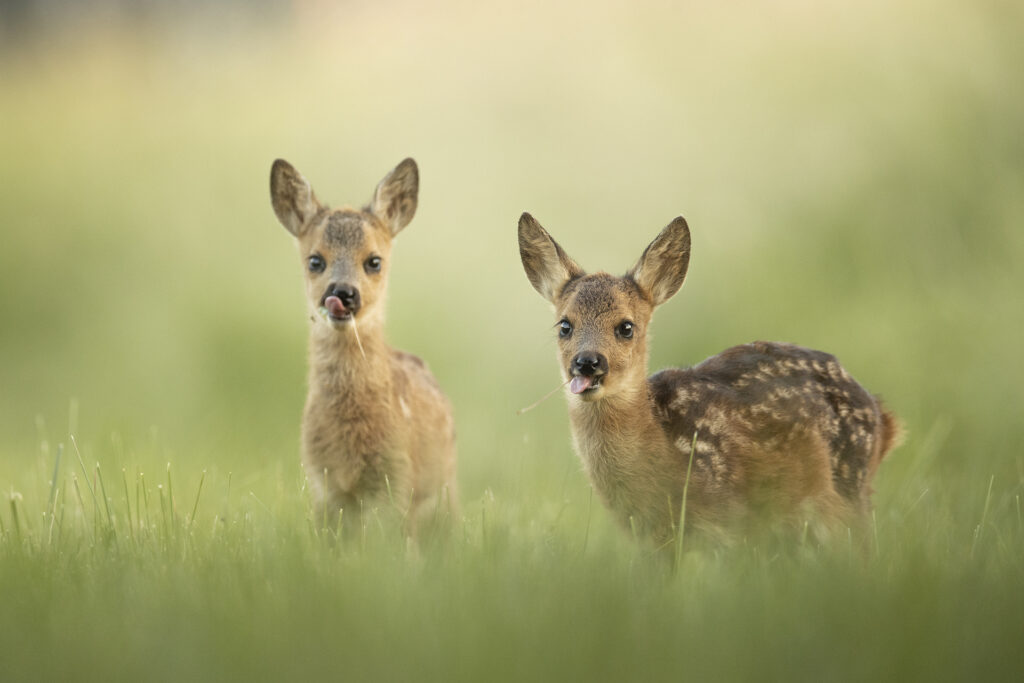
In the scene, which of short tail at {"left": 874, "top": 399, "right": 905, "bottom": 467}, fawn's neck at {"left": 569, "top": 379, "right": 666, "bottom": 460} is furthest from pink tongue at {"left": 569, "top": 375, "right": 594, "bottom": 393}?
short tail at {"left": 874, "top": 399, "right": 905, "bottom": 467}

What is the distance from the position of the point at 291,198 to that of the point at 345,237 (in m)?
0.60

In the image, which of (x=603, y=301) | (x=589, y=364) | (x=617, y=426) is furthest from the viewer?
(x=603, y=301)

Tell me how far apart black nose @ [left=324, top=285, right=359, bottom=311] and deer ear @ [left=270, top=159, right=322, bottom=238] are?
772 mm

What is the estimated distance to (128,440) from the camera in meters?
8.05

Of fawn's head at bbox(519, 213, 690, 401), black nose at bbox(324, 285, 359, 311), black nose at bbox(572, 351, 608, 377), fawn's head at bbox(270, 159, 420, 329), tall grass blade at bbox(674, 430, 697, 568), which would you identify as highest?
fawn's head at bbox(270, 159, 420, 329)

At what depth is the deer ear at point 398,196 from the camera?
6.68 metres

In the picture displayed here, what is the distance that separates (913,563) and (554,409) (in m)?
4.97

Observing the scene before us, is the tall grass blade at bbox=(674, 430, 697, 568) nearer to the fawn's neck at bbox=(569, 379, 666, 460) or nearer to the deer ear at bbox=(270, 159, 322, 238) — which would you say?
the fawn's neck at bbox=(569, 379, 666, 460)

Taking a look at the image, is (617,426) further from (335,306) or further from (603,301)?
(335,306)

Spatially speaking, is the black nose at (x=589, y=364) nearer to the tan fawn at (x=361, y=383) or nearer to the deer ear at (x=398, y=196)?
the tan fawn at (x=361, y=383)

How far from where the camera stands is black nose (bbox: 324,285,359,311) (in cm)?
596

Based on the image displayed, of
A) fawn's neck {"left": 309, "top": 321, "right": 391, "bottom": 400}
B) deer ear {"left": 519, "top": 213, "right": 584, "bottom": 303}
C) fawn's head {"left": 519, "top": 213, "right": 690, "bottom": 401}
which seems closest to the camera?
fawn's head {"left": 519, "top": 213, "right": 690, "bottom": 401}

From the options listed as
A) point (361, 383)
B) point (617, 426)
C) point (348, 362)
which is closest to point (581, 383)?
point (617, 426)

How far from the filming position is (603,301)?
5414 mm
